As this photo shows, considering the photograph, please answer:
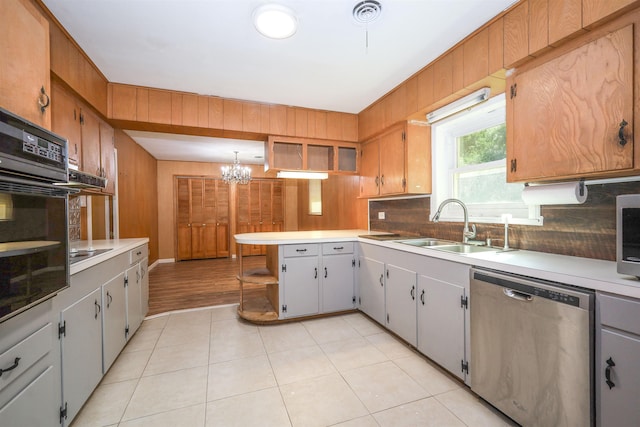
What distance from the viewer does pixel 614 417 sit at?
1096 millimetres

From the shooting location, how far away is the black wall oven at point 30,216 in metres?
0.92

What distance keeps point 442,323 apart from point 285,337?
1.42 meters

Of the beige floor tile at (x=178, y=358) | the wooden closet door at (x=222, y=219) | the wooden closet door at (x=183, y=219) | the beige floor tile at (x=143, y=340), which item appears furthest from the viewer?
the wooden closet door at (x=222, y=219)

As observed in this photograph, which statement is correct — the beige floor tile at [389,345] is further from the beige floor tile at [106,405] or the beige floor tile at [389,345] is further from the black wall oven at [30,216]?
the black wall oven at [30,216]

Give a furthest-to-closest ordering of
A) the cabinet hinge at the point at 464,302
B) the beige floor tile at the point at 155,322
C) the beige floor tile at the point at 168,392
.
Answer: the beige floor tile at the point at 155,322 < the cabinet hinge at the point at 464,302 < the beige floor tile at the point at 168,392

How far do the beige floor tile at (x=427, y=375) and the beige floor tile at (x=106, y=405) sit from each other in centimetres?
188

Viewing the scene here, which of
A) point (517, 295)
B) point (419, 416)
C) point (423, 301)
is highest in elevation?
point (517, 295)

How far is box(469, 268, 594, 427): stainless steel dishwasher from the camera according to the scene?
1.20 m

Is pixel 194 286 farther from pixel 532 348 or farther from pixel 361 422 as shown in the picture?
pixel 532 348

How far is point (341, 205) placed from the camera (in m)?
4.51

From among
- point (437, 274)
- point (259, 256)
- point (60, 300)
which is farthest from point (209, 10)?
point (259, 256)

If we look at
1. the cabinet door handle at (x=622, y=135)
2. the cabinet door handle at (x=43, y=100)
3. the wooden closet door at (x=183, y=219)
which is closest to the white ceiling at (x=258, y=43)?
the cabinet door handle at (x=43, y=100)

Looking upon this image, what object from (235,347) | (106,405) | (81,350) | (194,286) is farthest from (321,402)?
(194,286)

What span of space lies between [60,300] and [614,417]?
2.54 m
